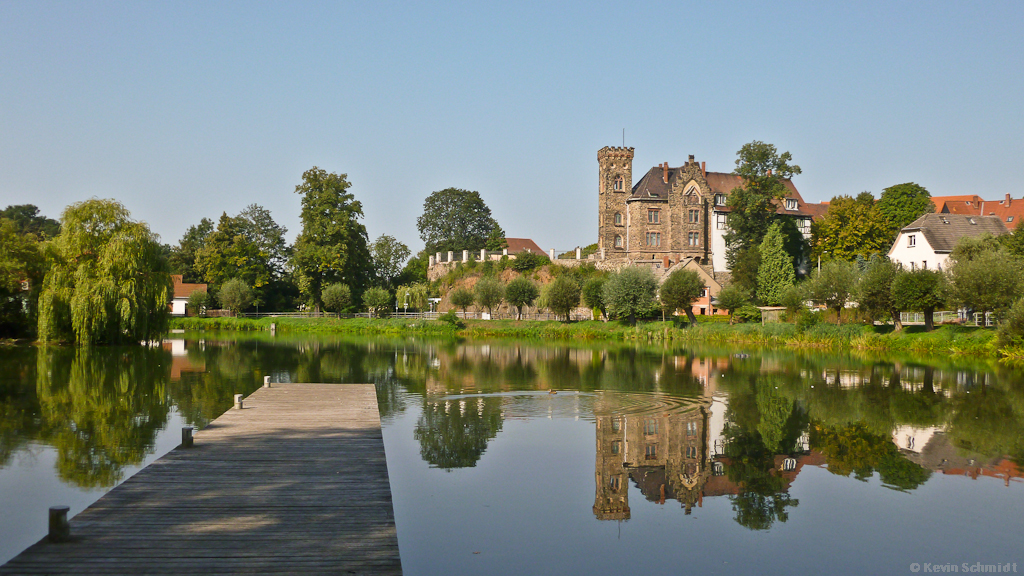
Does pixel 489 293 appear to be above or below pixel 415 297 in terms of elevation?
above

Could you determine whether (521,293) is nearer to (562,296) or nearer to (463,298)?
(562,296)

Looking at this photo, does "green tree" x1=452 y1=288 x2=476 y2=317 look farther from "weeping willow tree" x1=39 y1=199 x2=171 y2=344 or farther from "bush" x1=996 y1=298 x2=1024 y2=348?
"bush" x1=996 y1=298 x2=1024 y2=348

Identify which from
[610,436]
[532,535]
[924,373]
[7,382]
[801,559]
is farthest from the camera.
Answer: [924,373]

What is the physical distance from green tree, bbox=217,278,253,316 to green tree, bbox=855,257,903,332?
54.2 m

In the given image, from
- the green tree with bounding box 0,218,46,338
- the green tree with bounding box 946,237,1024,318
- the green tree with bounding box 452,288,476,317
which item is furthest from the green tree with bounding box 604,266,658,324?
the green tree with bounding box 0,218,46,338

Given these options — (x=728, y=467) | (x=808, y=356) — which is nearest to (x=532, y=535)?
(x=728, y=467)

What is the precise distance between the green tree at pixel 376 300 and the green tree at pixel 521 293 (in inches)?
495

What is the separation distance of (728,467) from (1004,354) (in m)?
29.5

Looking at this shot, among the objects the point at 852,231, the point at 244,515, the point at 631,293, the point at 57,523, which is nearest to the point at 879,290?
the point at 631,293

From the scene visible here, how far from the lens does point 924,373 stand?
2989 cm

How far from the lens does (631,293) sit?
2199 inches

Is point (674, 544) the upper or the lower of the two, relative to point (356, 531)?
lower

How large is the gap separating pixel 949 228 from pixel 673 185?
23.7 m

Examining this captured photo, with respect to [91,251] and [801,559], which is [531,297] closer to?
[91,251]
